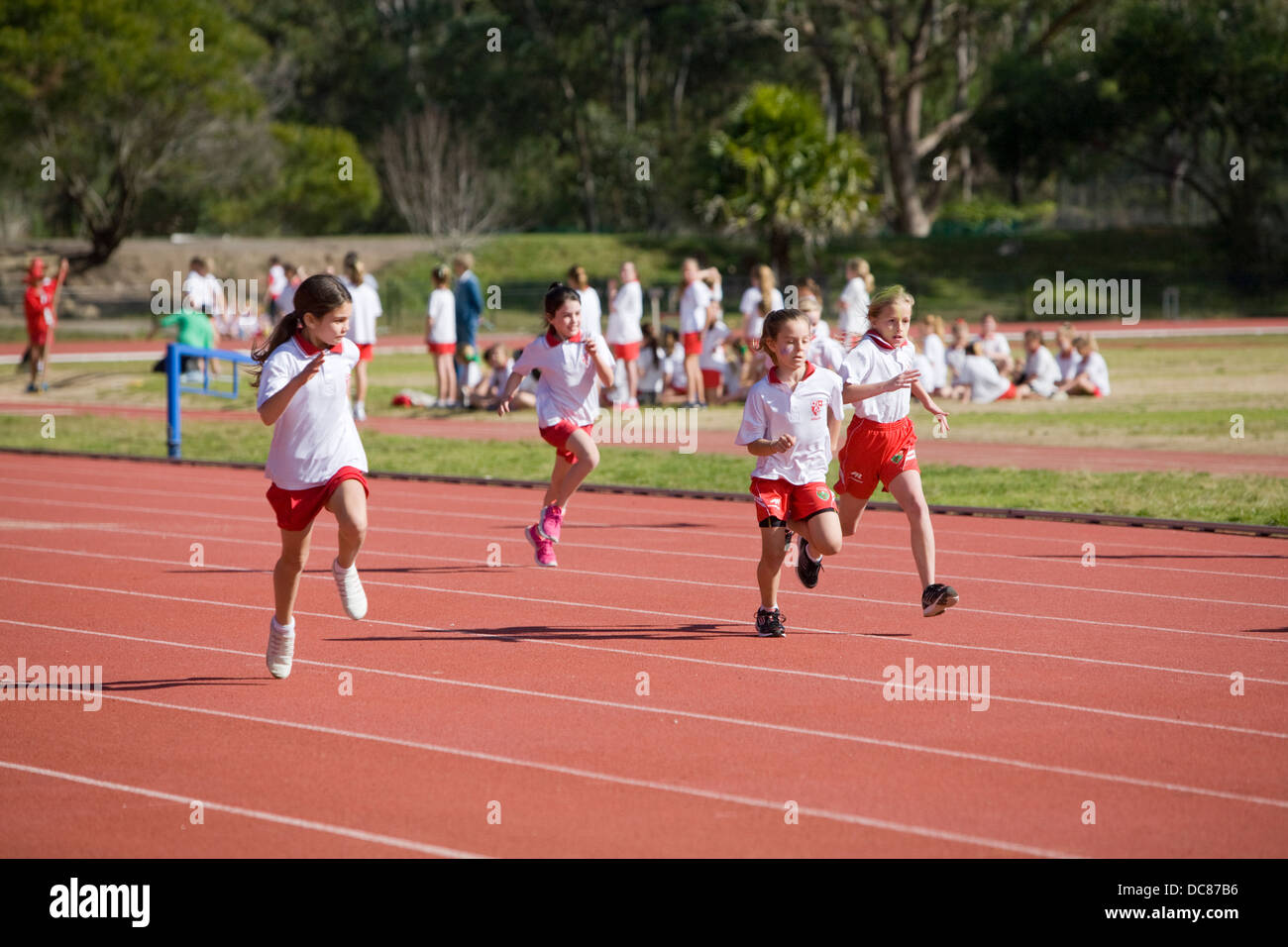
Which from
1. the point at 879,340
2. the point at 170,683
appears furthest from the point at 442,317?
the point at 170,683

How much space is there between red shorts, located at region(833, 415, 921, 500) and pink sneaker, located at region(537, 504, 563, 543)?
2.20 meters

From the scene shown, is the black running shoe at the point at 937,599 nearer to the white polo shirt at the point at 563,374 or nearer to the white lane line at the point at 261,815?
the white polo shirt at the point at 563,374

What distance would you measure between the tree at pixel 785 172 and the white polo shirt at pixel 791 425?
38.0 meters

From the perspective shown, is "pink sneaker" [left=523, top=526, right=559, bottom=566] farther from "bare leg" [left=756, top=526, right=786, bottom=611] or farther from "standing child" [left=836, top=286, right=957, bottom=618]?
"bare leg" [left=756, top=526, right=786, bottom=611]

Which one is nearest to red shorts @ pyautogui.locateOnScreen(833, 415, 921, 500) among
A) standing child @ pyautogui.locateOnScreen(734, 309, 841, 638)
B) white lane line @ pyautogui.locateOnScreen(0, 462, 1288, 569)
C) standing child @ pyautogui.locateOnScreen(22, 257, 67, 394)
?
standing child @ pyautogui.locateOnScreen(734, 309, 841, 638)

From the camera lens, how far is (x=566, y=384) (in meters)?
10.0

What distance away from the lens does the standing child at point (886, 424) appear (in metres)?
7.90

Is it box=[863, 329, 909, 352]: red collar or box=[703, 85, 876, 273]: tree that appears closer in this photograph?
box=[863, 329, 909, 352]: red collar

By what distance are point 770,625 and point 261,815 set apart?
10.6ft

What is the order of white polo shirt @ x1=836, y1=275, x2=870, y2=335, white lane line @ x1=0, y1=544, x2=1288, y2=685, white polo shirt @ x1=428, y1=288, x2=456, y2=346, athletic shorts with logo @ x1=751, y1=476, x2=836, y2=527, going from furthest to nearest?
white polo shirt @ x1=428, y1=288, x2=456, y2=346 < white polo shirt @ x1=836, y1=275, x2=870, y2=335 < athletic shorts with logo @ x1=751, y1=476, x2=836, y2=527 < white lane line @ x1=0, y1=544, x2=1288, y2=685

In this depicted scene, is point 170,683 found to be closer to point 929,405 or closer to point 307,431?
point 307,431

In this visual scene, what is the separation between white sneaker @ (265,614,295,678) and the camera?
22.4 feet
